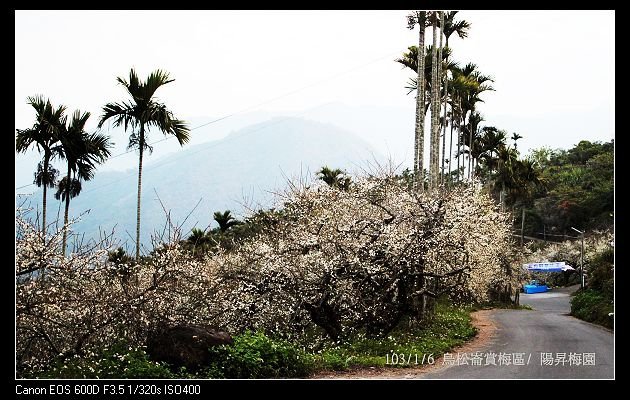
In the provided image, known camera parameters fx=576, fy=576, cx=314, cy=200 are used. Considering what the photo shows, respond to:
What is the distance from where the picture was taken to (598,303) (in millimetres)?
22859

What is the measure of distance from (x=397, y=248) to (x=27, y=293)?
8.10 meters

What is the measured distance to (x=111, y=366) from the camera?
10.7 metres

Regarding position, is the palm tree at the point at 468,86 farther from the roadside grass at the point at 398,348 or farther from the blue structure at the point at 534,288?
the blue structure at the point at 534,288

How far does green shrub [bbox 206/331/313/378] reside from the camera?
1028cm

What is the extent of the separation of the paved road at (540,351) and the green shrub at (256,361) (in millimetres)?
2400

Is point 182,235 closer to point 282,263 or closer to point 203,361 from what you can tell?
point 282,263

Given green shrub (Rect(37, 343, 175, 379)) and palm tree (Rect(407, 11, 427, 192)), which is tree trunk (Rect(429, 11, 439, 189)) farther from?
green shrub (Rect(37, 343, 175, 379))

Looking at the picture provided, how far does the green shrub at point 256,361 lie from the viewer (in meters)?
10.3

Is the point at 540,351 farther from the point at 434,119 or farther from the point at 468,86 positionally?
the point at 468,86

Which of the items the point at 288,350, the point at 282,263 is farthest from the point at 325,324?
the point at 288,350

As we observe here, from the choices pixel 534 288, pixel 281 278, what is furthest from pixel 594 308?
pixel 534 288

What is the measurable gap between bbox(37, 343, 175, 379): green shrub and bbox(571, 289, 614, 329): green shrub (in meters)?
15.0

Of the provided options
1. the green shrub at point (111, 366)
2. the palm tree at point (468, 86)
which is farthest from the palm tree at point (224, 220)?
the green shrub at point (111, 366)

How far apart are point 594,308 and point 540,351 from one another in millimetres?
10783
